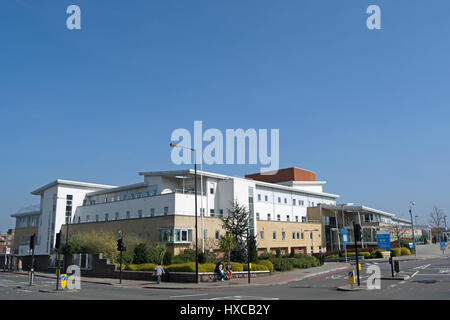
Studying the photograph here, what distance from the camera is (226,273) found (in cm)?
3114

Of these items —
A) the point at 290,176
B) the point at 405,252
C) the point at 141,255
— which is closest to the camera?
the point at 141,255

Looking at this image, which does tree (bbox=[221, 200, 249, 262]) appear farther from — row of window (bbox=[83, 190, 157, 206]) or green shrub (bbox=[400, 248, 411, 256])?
green shrub (bbox=[400, 248, 411, 256])

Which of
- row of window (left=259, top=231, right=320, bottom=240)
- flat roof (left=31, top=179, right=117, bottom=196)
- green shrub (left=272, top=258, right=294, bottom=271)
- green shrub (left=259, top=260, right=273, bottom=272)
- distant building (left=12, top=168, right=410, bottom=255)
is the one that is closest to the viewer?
green shrub (left=259, top=260, right=273, bottom=272)

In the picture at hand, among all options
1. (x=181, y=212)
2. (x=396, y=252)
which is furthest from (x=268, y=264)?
(x=396, y=252)

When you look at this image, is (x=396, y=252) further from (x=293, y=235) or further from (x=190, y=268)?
(x=190, y=268)

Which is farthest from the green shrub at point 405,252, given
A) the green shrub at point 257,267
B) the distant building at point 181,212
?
the green shrub at point 257,267

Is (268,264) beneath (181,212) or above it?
beneath

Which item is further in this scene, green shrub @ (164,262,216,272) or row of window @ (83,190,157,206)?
row of window @ (83,190,157,206)

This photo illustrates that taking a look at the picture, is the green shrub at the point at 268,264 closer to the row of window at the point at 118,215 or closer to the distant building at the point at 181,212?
the distant building at the point at 181,212

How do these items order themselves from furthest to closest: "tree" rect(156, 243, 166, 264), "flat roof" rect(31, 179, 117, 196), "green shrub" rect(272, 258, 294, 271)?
"flat roof" rect(31, 179, 117, 196) → "green shrub" rect(272, 258, 294, 271) → "tree" rect(156, 243, 166, 264)

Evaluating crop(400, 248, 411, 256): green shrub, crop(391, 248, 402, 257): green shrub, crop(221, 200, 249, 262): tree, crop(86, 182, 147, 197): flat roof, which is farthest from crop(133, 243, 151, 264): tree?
crop(400, 248, 411, 256): green shrub
